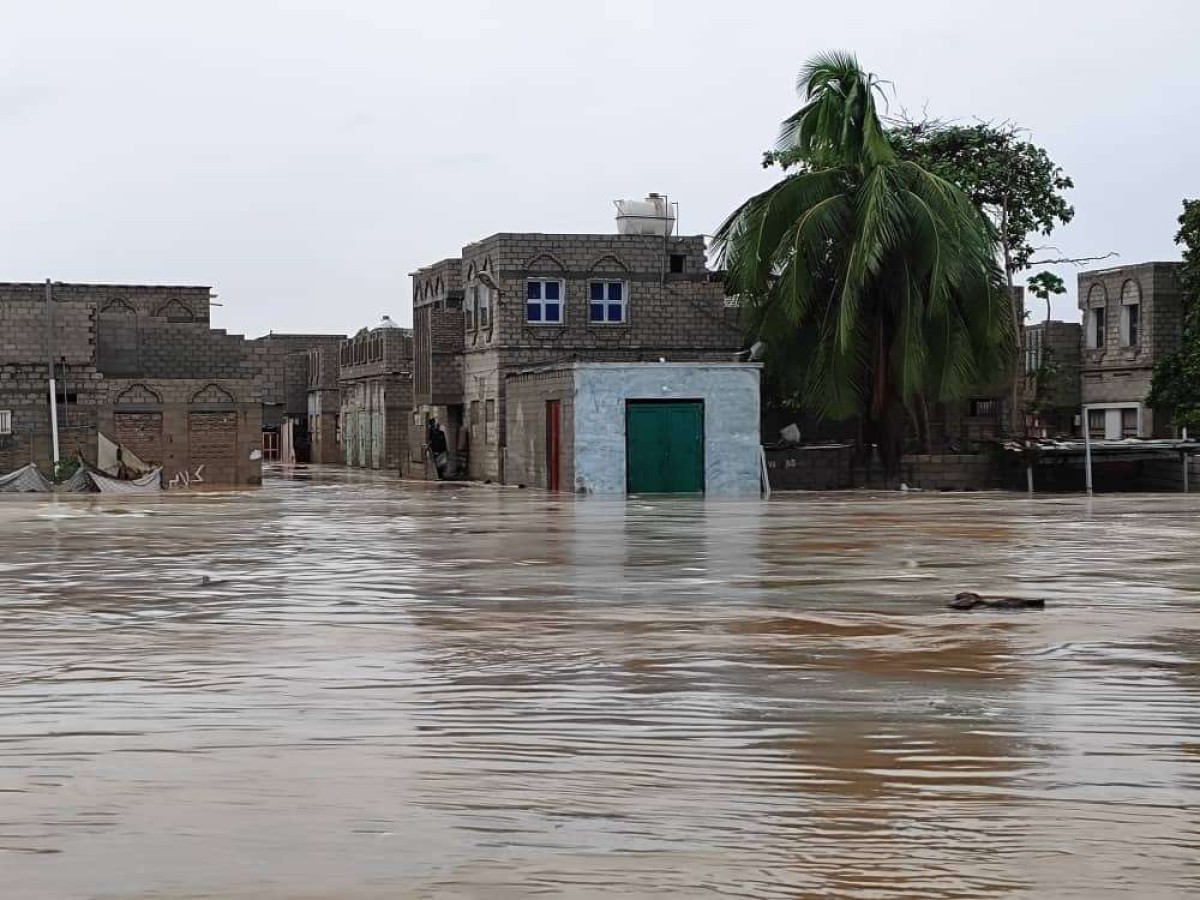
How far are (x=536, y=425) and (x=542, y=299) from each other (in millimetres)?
4863

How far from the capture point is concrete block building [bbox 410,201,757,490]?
4625cm

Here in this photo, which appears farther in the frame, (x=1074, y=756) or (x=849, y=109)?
(x=849, y=109)

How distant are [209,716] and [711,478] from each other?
31.9 meters

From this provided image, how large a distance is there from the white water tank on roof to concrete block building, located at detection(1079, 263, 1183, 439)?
Answer: 14.3 meters

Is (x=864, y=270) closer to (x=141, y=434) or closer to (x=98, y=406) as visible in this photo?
(x=141, y=434)

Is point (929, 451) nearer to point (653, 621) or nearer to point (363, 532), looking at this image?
point (363, 532)

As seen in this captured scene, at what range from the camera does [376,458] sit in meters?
67.4

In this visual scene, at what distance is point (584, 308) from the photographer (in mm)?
46562

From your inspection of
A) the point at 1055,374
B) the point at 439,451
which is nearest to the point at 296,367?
the point at 439,451

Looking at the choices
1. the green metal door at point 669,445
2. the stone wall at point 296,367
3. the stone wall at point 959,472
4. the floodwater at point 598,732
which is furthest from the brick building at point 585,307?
the floodwater at point 598,732

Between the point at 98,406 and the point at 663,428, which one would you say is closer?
the point at 663,428

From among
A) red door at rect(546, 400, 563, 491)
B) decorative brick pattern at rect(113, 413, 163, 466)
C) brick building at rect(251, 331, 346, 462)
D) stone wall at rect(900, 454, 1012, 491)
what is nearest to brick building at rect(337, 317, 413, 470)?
brick building at rect(251, 331, 346, 462)

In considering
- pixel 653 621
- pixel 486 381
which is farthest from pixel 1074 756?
pixel 486 381

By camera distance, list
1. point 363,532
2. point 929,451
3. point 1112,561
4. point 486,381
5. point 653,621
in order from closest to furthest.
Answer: point 653,621 → point 1112,561 → point 363,532 → point 929,451 → point 486,381
